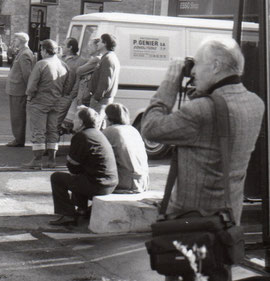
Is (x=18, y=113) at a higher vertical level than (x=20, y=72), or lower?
lower

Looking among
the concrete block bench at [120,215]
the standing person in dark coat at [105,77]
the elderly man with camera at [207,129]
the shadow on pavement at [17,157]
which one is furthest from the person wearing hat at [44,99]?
the elderly man with camera at [207,129]

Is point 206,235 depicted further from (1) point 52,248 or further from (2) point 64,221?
(2) point 64,221

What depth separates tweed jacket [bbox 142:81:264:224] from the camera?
3.58 metres

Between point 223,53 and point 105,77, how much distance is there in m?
7.78

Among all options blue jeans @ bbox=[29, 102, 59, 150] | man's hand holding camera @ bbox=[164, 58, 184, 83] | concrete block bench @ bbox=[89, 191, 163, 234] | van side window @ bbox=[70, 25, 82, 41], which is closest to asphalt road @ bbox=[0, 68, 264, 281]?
concrete block bench @ bbox=[89, 191, 163, 234]

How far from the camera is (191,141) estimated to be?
11.8ft

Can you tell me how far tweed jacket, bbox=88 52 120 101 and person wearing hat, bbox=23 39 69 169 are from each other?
0.51 metres

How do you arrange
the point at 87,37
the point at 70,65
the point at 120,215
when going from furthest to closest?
1. the point at 87,37
2. the point at 70,65
3. the point at 120,215

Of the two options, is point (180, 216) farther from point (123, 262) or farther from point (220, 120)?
point (123, 262)

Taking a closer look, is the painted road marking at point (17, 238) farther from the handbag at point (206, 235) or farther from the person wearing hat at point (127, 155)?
the handbag at point (206, 235)

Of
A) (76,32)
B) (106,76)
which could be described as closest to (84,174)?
(106,76)

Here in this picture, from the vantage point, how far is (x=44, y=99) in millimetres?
11047

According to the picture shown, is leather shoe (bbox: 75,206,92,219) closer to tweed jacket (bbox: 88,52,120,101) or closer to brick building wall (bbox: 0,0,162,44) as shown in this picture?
tweed jacket (bbox: 88,52,120,101)

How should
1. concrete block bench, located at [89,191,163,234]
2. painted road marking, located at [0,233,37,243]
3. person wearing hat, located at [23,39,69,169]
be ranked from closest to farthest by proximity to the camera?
painted road marking, located at [0,233,37,243] < concrete block bench, located at [89,191,163,234] < person wearing hat, located at [23,39,69,169]
